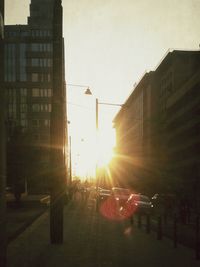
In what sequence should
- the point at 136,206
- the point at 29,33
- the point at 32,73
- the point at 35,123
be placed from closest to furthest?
the point at 136,206, the point at 35,123, the point at 32,73, the point at 29,33

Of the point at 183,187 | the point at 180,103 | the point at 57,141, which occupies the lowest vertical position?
the point at 183,187

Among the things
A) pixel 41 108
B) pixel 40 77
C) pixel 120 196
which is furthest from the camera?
pixel 40 77

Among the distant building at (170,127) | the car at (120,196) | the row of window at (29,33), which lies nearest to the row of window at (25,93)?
the row of window at (29,33)

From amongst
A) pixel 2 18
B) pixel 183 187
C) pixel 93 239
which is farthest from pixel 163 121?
pixel 2 18

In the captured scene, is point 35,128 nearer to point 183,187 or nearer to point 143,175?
point 143,175

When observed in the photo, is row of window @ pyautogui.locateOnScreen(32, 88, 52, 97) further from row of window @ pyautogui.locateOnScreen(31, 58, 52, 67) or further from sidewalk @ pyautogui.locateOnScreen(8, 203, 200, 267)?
sidewalk @ pyautogui.locateOnScreen(8, 203, 200, 267)

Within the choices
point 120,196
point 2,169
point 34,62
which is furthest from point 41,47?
point 2,169

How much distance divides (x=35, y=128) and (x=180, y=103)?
7871 cm

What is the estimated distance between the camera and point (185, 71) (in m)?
79.9

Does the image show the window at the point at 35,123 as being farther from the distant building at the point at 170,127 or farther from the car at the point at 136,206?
the car at the point at 136,206

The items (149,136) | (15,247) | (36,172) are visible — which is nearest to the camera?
(15,247)

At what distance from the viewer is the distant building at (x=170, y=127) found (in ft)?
223

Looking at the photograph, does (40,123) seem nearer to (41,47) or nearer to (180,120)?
(41,47)

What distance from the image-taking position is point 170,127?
3177 inches
